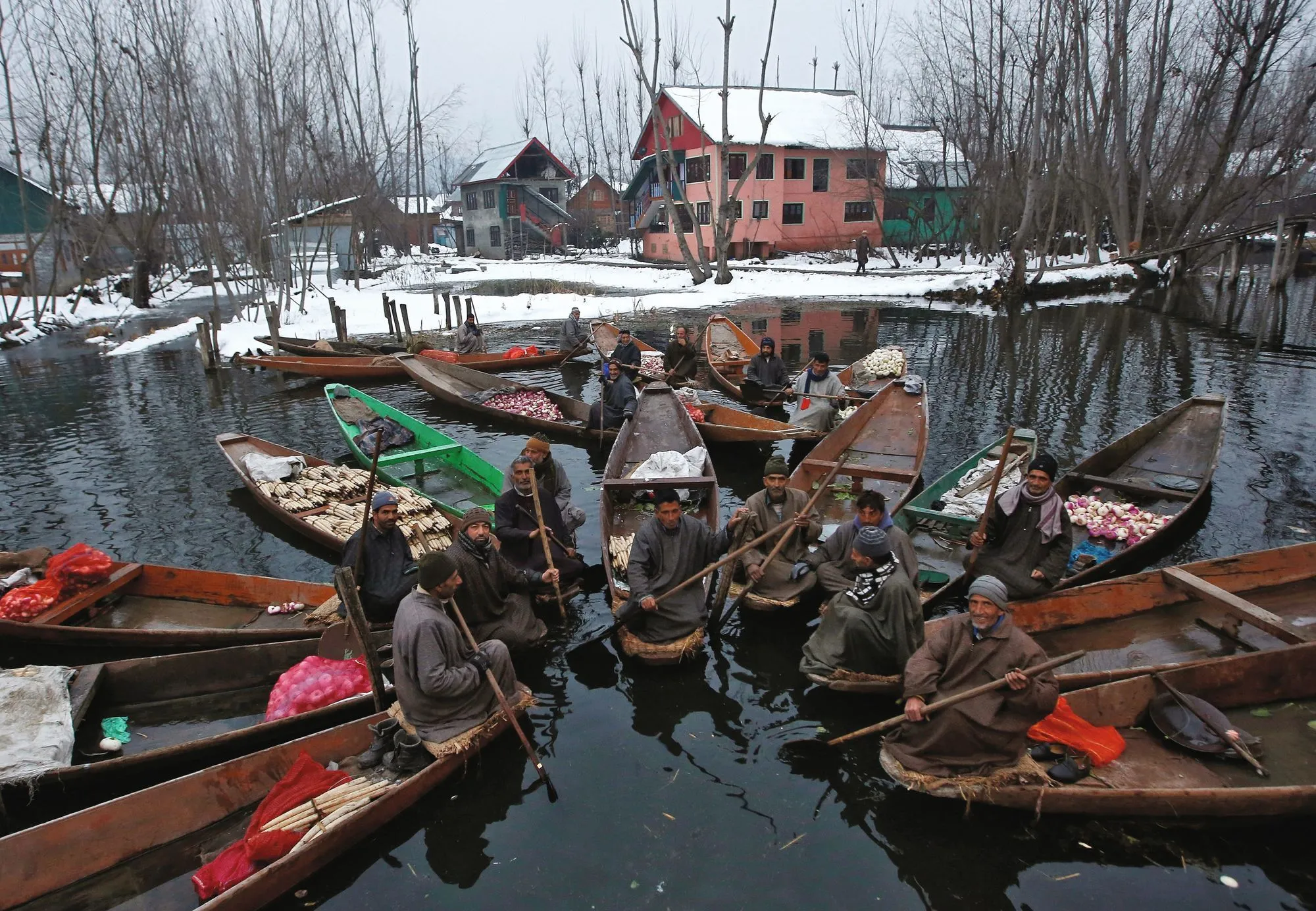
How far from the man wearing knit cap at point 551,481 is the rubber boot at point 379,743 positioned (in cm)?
292

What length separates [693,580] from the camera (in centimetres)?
672

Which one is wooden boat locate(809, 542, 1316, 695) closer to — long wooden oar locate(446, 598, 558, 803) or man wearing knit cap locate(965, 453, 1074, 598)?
man wearing knit cap locate(965, 453, 1074, 598)

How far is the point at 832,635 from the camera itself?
255 inches

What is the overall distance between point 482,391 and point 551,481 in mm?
9248

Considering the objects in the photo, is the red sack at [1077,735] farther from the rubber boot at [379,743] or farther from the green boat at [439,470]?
the green boat at [439,470]

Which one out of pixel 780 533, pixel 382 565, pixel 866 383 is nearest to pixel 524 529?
pixel 382 565

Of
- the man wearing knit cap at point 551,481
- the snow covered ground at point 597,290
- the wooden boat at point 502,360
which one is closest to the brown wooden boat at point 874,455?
the man wearing knit cap at point 551,481

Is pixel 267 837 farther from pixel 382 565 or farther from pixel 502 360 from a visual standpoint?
pixel 502 360

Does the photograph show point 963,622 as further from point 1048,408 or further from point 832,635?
point 1048,408

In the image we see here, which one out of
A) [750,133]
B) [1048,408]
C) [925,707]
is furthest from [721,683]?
[750,133]

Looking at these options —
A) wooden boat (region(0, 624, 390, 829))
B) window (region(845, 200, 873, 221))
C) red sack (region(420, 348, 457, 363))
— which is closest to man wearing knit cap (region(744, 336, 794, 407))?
red sack (region(420, 348, 457, 363))

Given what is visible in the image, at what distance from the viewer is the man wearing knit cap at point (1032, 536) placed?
6996mm

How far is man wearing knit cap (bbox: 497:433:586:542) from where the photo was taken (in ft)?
26.9

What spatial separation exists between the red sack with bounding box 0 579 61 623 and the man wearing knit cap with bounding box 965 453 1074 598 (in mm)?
8918
